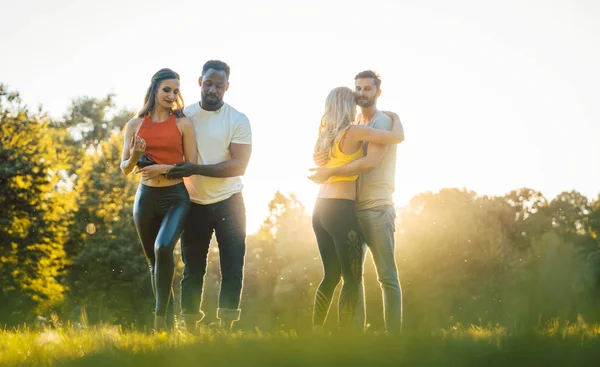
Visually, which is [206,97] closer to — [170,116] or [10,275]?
[170,116]

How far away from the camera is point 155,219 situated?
269 inches

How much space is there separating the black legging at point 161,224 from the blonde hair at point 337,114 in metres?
1.44

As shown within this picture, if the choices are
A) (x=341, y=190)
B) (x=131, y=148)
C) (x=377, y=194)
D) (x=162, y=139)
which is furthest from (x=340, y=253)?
(x=131, y=148)

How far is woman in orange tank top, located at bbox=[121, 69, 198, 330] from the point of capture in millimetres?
6656

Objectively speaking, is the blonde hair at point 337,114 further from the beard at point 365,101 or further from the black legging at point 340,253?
the black legging at point 340,253

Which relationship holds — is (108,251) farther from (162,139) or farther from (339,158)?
(339,158)

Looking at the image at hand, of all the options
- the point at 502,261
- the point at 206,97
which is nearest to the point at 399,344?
the point at 206,97

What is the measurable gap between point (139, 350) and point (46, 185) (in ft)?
79.5

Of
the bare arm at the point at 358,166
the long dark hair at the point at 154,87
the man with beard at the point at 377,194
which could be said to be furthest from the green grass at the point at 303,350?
the long dark hair at the point at 154,87

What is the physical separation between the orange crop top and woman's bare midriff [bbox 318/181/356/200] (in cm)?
145

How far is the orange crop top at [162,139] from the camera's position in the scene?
6820 mm

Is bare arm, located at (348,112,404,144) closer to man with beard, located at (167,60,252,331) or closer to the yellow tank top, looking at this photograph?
the yellow tank top

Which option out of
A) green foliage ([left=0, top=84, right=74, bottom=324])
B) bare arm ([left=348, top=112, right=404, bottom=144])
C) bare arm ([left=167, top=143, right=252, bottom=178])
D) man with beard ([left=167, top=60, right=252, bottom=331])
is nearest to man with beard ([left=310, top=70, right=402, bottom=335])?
bare arm ([left=348, top=112, right=404, bottom=144])

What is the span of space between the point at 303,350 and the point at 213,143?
2640 millimetres
